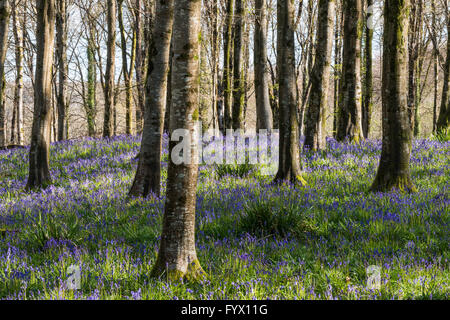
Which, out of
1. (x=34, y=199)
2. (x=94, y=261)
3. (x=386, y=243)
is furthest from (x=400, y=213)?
(x=34, y=199)

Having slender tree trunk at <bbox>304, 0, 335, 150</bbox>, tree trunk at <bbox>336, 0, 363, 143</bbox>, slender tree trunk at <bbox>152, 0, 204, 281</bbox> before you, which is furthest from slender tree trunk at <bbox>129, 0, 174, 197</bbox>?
tree trunk at <bbox>336, 0, 363, 143</bbox>

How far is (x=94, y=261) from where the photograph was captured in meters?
4.02

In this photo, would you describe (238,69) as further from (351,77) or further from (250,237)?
(250,237)

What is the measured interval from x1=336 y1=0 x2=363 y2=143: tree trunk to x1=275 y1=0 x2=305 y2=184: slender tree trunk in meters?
5.26

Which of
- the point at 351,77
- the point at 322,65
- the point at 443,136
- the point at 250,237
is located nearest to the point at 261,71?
the point at 351,77

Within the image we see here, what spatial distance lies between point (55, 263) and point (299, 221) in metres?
3.07

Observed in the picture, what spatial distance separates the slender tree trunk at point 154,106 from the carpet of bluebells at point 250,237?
47 cm

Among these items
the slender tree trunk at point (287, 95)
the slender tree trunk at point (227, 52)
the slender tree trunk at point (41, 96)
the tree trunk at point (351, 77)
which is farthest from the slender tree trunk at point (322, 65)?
the slender tree trunk at point (41, 96)

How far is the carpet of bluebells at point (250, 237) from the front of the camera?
3293 millimetres

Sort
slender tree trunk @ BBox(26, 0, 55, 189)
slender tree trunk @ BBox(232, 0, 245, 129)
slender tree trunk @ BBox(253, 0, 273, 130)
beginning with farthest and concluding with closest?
1. slender tree trunk @ BBox(232, 0, 245, 129)
2. slender tree trunk @ BBox(253, 0, 273, 130)
3. slender tree trunk @ BBox(26, 0, 55, 189)

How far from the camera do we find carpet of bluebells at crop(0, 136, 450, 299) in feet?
10.8

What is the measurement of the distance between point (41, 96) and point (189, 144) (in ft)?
22.0

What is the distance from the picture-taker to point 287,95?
7141 millimetres

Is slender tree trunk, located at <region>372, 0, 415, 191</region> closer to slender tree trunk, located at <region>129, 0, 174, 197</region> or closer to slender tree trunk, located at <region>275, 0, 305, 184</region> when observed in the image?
slender tree trunk, located at <region>275, 0, 305, 184</region>
